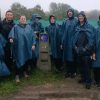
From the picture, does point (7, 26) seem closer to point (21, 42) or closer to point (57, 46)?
point (21, 42)

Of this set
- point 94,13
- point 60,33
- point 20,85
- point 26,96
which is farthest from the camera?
point 94,13

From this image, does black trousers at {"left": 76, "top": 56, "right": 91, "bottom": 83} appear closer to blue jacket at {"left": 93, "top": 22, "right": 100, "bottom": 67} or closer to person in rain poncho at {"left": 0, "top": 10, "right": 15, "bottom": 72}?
blue jacket at {"left": 93, "top": 22, "right": 100, "bottom": 67}

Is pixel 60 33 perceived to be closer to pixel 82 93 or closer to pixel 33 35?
pixel 33 35

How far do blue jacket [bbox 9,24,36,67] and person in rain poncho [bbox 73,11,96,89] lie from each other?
1223 millimetres

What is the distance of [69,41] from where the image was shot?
9.29m

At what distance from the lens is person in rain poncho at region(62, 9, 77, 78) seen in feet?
29.8

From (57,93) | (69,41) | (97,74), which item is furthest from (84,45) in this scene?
(57,93)

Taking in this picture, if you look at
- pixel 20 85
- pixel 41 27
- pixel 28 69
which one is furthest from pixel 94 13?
pixel 20 85

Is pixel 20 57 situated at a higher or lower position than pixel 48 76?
higher

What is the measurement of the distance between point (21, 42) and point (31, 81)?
1.05m

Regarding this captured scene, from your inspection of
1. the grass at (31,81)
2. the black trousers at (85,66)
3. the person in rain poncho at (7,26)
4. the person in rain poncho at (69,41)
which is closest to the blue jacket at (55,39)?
the person in rain poncho at (69,41)

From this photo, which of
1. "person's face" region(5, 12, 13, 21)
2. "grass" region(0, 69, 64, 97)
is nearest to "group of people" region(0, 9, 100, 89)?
"person's face" region(5, 12, 13, 21)

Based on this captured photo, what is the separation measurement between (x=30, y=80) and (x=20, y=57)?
72cm

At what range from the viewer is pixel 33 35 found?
9.08 metres
